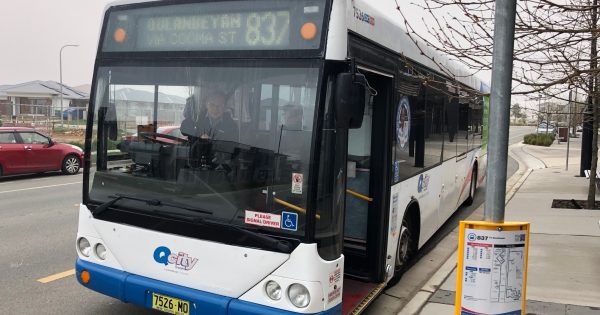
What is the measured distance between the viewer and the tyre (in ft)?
52.8

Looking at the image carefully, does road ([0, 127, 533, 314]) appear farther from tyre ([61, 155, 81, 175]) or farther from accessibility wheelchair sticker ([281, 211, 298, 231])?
tyre ([61, 155, 81, 175])

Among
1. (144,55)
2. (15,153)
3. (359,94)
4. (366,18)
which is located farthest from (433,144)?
(15,153)

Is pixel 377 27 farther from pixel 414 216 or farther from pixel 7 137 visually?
pixel 7 137

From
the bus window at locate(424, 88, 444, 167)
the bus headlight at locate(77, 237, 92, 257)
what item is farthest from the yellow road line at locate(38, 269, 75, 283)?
the bus window at locate(424, 88, 444, 167)

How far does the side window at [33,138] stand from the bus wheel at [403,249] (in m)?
12.8

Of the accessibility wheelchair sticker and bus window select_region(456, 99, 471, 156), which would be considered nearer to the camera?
the accessibility wheelchair sticker

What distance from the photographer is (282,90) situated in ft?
11.6

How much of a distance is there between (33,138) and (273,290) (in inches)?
553

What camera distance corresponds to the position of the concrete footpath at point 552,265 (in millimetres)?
5082

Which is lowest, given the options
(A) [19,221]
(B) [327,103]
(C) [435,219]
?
(A) [19,221]

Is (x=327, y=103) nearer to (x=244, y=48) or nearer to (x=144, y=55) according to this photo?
(x=244, y=48)

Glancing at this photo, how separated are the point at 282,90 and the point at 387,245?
204cm

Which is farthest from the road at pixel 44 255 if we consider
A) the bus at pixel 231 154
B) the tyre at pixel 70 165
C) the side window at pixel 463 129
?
the tyre at pixel 70 165

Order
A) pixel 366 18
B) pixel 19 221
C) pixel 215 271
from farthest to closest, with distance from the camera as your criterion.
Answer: pixel 19 221
pixel 366 18
pixel 215 271
